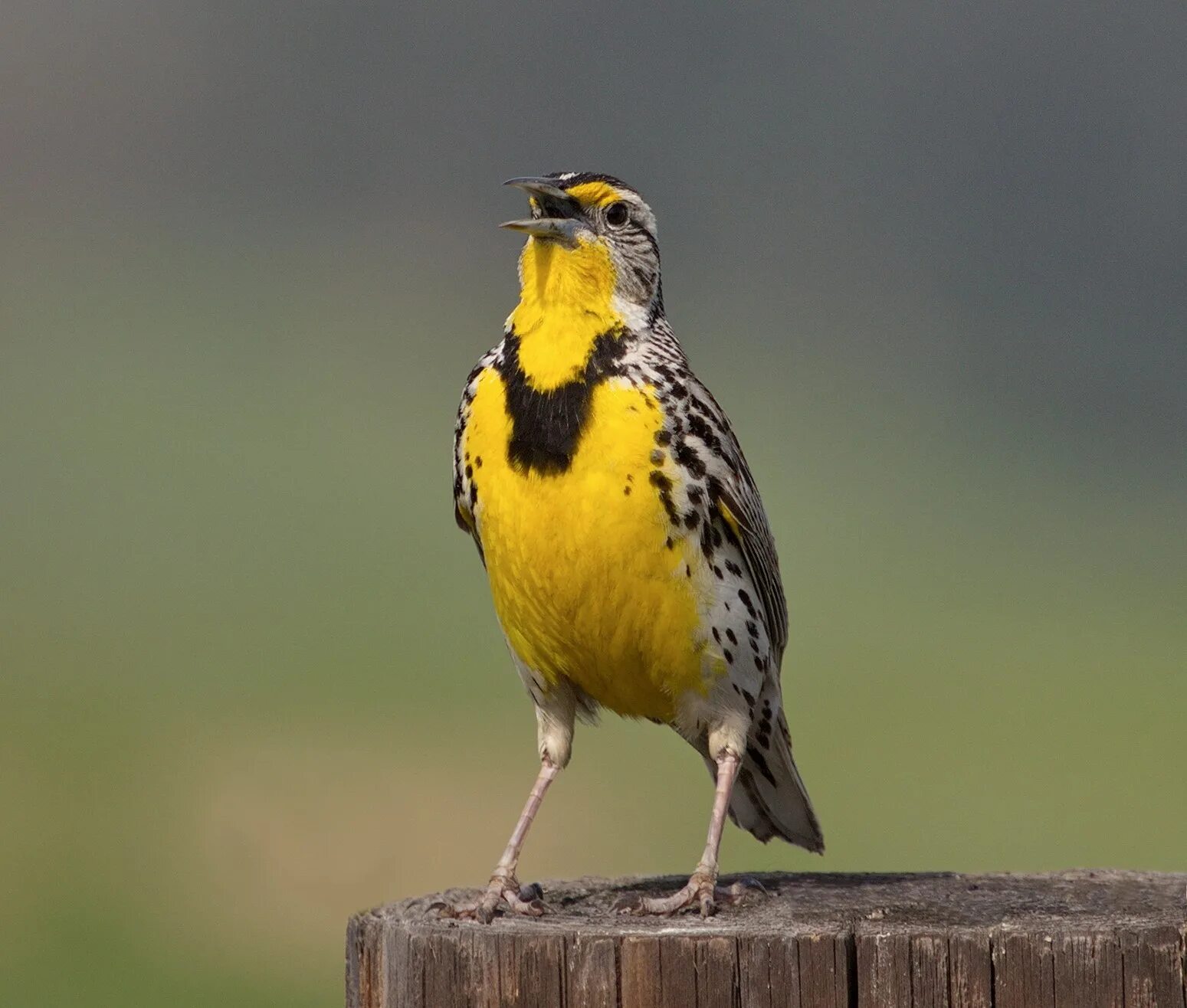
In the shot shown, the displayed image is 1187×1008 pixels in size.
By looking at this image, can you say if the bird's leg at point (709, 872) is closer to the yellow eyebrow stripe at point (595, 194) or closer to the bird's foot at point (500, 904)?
the bird's foot at point (500, 904)

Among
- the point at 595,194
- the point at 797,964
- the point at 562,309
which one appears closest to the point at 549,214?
the point at 595,194

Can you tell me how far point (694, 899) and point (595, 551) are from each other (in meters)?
0.59

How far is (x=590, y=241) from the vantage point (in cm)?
320

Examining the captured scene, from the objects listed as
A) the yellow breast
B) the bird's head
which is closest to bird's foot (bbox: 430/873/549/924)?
the yellow breast

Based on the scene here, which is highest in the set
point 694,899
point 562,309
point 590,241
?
point 590,241

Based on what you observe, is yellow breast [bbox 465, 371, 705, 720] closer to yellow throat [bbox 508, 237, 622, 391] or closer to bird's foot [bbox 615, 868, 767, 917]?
yellow throat [bbox 508, 237, 622, 391]

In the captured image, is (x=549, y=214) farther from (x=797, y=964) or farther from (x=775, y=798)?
(x=797, y=964)

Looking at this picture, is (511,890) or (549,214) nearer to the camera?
(511,890)

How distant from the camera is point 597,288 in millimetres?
3195

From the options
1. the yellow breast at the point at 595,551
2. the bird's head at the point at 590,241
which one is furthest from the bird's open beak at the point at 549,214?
the yellow breast at the point at 595,551

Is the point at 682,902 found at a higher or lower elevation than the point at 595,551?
lower

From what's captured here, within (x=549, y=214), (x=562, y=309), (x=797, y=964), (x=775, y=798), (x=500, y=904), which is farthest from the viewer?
(x=775, y=798)

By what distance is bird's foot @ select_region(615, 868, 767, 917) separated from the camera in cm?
289

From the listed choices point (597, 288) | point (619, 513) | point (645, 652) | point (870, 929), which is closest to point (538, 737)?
point (645, 652)
